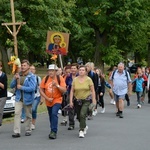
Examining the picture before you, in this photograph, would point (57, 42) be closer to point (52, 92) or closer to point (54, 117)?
point (52, 92)

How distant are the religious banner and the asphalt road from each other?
3288 millimetres

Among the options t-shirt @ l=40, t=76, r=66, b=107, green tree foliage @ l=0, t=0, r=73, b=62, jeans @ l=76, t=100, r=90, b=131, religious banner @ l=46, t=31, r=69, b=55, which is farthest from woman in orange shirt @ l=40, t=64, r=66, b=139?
green tree foliage @ l=0, t=0, r=73, b=62

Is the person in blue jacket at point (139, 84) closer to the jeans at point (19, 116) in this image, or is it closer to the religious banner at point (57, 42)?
the religious banner at point (57, 42)

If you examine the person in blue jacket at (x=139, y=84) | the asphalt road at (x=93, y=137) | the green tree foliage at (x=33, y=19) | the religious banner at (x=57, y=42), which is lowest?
the asphalt road at (x=93, y=137)

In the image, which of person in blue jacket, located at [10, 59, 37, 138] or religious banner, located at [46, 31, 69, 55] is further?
religious banner, located at [46, 31, 69, 55]

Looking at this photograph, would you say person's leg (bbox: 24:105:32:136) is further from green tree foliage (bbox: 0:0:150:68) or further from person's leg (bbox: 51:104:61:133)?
green tree foliage (bbox: 0:0:150:68)

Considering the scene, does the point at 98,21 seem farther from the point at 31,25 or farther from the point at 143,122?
the point at 143,122

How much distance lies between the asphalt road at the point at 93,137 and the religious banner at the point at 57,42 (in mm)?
3288

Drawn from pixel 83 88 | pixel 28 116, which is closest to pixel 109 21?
pixel 83 88

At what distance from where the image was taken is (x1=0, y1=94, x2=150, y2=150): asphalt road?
8.29 meters

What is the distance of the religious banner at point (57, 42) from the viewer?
14.4 m

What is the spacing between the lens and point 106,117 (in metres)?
13.3

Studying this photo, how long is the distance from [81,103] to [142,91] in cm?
927

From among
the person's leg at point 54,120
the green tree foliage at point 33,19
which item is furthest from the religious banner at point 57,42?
the green tree foliage at point 33,19
